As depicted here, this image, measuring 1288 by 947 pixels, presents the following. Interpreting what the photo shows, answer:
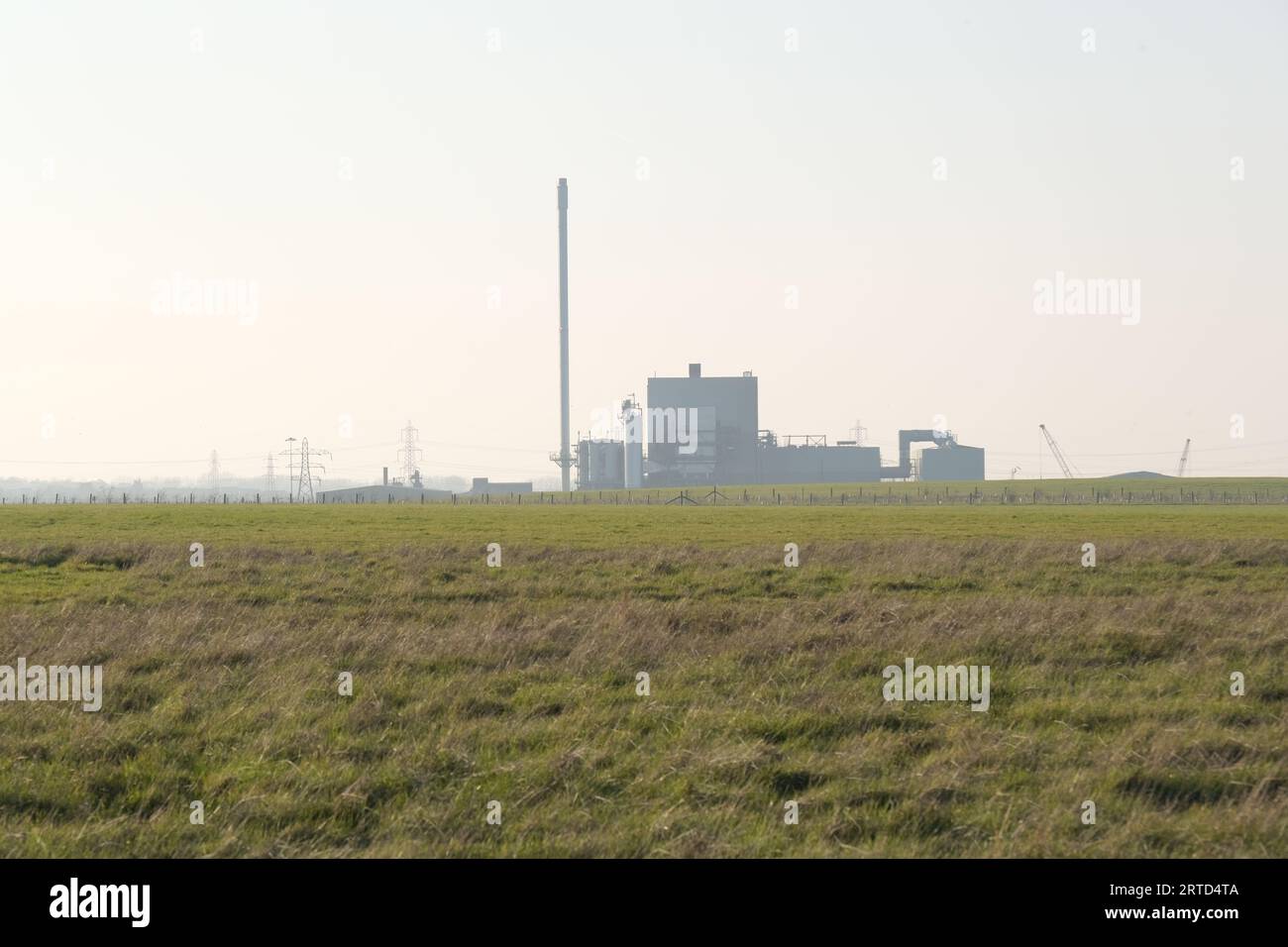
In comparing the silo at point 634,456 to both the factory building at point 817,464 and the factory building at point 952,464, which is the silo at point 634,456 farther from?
the factory building at point 952,464

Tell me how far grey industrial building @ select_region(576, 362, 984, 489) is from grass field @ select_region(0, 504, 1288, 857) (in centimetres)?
15533

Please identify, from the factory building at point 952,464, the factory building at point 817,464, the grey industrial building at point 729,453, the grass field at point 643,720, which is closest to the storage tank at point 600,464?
the grey industrial building at point 729,453

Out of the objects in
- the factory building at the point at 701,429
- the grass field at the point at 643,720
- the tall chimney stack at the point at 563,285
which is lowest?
the grass field at the point at 643,720

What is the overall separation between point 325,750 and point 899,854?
5.21 metres

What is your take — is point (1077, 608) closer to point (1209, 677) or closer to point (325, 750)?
point (1209, 677)

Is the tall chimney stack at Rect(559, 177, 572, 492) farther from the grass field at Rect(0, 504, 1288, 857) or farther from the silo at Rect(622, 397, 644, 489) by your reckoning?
the grass field at Rect(0, 504, 1288, 857)

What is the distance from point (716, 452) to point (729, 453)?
2436mm

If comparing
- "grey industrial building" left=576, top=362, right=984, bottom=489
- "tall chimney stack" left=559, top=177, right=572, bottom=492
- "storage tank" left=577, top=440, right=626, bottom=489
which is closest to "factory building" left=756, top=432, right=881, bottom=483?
"grey industrial building" left=576, top=362, right=984, bottom=489

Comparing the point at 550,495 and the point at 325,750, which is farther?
the point at 550,495

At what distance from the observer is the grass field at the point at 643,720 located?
8898 mm

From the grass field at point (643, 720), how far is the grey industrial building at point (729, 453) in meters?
155
